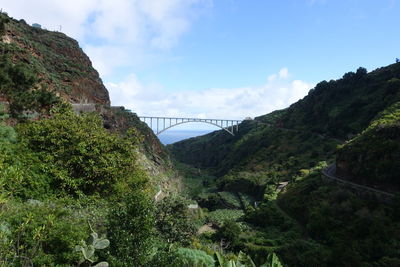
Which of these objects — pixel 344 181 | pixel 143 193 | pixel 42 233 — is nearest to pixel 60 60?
pixel 143 193

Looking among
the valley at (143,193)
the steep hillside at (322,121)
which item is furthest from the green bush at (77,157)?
the steep hillside at (322,121)

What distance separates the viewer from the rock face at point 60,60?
33000mm

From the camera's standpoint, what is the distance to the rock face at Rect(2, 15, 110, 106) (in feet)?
108

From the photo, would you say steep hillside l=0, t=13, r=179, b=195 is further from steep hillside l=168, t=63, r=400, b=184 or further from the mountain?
steep hillside l=168, t=63, r=400, b=184

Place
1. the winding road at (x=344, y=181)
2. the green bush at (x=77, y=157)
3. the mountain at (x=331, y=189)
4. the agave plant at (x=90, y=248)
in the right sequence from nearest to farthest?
the agave plant at (x=90, y=248)
the green bush at (x=77, y=157)
the mountain at (x=331, y=189)
the winding road at (x=344, y=181)

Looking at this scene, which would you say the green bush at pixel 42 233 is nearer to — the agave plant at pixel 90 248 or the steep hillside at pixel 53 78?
the agave plant at pixel 90 248

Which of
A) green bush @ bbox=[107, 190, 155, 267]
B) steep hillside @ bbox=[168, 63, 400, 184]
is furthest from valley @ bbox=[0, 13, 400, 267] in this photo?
steep hillside @ bbox=[168, 63, 400, 184]

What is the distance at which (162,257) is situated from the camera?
7754mm

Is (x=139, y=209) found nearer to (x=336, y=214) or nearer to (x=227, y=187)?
(x=336, y=214)

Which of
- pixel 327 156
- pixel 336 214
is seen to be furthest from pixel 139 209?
pixel 327 156

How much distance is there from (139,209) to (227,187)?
4888 centimetres

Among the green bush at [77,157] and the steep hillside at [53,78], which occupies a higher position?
the steep hillside at [53,78]

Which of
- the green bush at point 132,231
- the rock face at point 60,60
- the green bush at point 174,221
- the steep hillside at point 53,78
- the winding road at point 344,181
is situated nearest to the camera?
the green bush at point 132,231

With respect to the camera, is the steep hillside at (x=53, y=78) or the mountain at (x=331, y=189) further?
the mountain at (x=331, y=189)
